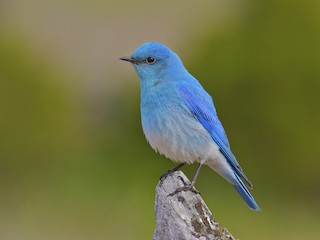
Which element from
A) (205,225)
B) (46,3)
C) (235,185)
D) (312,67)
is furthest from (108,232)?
(46,3)

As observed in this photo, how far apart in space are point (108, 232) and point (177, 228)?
342 inches

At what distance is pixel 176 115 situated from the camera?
7734 mm

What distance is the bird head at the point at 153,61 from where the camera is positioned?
25.6ft

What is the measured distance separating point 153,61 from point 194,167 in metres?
7.33

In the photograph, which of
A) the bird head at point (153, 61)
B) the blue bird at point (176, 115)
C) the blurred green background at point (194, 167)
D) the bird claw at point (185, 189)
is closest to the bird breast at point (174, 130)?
the blue bird at point (176, 115)

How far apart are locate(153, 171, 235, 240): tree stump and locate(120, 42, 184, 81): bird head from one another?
6.04ft

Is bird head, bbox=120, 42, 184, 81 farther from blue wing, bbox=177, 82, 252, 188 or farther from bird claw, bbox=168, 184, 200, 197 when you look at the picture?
bird claw, bbox=168, 184, 200, 197

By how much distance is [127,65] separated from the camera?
30.5m

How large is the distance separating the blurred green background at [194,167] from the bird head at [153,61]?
6.37 metres

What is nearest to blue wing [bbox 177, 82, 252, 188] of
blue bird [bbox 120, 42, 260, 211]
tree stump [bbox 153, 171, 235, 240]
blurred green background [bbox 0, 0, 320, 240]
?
blue bird [bbox 120, 42, 260, 211]

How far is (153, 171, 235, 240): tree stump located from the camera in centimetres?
576

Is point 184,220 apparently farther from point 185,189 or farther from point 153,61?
point 153,61

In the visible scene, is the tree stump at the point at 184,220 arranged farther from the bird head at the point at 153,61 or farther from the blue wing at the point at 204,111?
the bird head at the point at 153,61

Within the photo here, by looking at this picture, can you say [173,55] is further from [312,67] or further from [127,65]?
[127,65]
